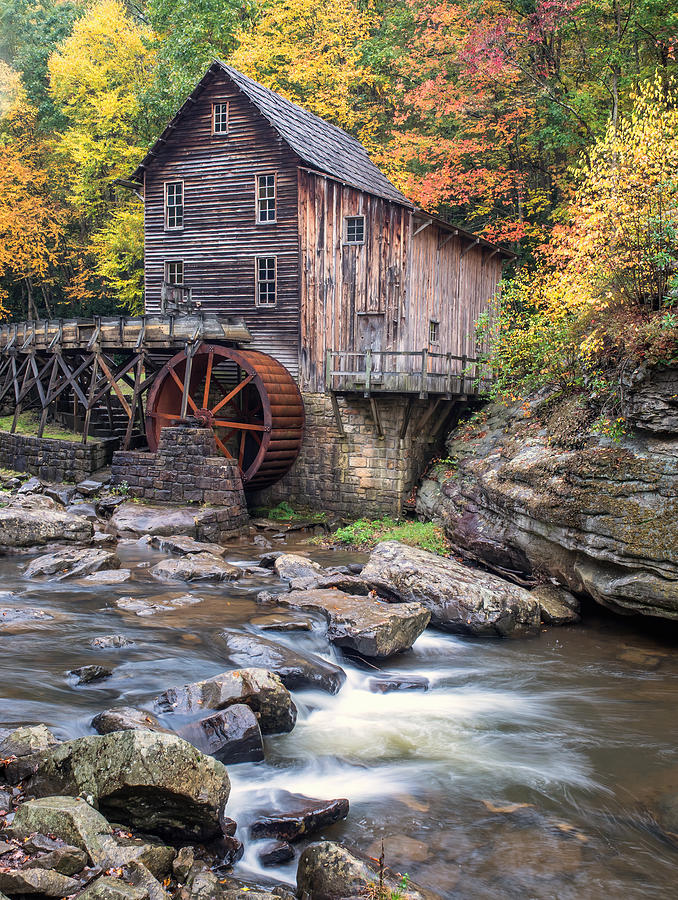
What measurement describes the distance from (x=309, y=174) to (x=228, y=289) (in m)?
3.21

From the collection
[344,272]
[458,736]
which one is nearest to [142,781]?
[458,736]

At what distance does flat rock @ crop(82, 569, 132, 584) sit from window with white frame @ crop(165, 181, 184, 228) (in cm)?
1055

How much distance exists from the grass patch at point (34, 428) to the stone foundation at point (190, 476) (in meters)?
3.81

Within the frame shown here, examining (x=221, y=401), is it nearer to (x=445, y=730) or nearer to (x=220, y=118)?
(x=220, y=118)

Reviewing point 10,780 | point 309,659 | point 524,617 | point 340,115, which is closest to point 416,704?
point 309,659

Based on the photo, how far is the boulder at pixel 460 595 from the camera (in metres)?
9.35

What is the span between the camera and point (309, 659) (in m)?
7.74

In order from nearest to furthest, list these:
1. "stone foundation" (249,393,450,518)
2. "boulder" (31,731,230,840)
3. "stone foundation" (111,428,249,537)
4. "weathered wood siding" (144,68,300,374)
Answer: "boulder" (31,731,230,840) → "stone foundation" (111,428,249,537) → "stone foundation" (249,393,450,518) → "weathered wood siding" (144,68,300,374)

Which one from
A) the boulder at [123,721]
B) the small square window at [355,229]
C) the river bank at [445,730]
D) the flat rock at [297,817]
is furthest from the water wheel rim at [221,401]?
the flat rock at [297,817]

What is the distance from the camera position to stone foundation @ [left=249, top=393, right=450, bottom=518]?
15102 millimetres

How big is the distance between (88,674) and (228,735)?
1.57m

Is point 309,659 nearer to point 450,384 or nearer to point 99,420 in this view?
point 450,384

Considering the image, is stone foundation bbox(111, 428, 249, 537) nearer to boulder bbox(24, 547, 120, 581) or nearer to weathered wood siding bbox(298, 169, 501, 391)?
weathered wood siding bbox(298, 169, 501, 391)

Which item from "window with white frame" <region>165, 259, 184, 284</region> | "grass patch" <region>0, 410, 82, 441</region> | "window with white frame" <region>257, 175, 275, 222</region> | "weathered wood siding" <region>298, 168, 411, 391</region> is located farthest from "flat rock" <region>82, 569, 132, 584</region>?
"window with white frame" <region>165, 259, 184, 284</region>
